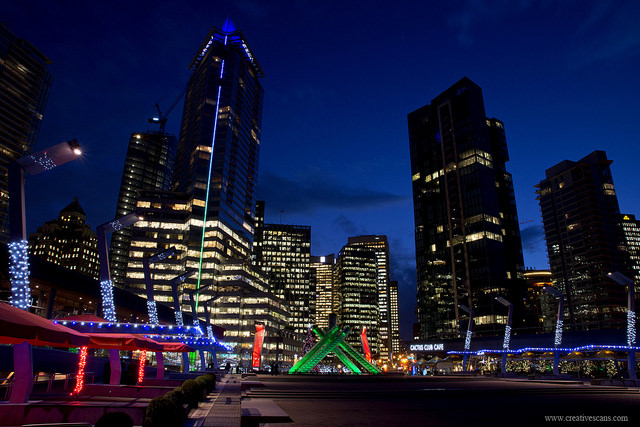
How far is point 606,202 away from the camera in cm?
18725

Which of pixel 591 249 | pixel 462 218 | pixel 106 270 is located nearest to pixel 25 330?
pixel 106 270

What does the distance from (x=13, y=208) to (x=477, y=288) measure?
4425 inches

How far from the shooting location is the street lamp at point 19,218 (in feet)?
41.1

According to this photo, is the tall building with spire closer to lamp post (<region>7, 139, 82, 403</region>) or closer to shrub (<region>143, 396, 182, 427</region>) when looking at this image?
lamp post (<region>7, 139, 82, 403</region>)

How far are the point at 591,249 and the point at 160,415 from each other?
213223mm

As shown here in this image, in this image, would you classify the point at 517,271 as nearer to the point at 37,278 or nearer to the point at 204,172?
the point at 204,172

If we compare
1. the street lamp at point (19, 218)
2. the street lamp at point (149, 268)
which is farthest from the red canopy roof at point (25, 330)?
the street lamp at point (149, 268)

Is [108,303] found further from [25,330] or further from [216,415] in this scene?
[25,330]

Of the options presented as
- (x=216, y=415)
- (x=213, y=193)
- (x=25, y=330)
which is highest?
(x=213, y=193)

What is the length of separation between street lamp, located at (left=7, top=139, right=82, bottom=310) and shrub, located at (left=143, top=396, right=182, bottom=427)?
25.2ft

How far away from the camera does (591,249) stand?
18062 centimetres

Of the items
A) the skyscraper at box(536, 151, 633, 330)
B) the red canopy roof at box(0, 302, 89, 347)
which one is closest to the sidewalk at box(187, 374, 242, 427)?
the red canopy roof at box(0, 302, 89, 347)

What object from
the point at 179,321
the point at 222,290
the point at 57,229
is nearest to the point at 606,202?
the point at 222,290

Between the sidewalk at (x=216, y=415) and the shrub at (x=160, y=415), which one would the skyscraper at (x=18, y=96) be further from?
the shrub at (x=160, y=415)
